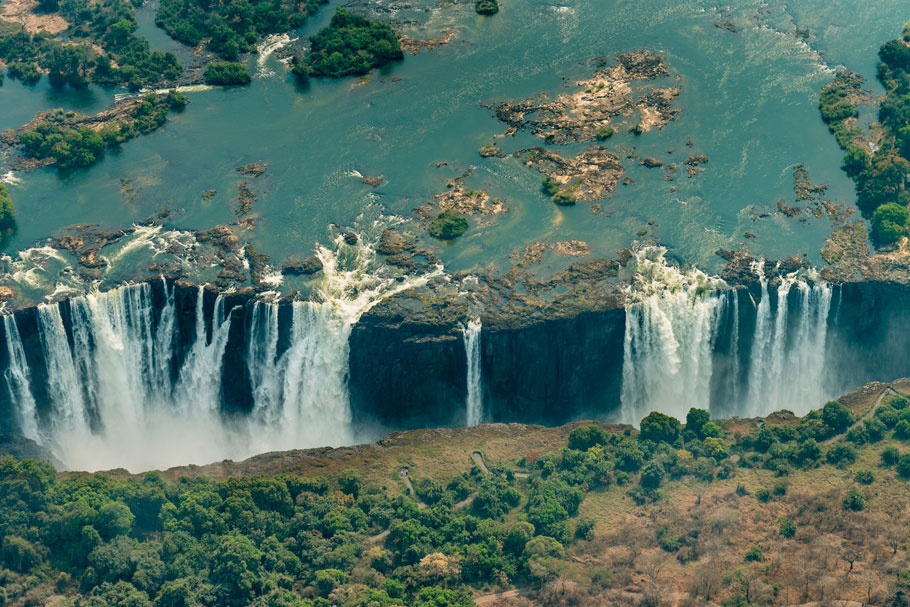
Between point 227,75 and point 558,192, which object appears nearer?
point 558,192

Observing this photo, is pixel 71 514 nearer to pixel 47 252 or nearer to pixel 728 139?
pixel 47 252

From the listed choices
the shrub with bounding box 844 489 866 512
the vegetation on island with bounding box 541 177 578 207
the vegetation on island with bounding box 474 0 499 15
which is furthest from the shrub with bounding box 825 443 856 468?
the vegetation on island with bounding box 474 0 499 15

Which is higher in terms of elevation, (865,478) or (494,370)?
(494,370)

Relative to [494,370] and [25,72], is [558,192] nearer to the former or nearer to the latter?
[494,370]

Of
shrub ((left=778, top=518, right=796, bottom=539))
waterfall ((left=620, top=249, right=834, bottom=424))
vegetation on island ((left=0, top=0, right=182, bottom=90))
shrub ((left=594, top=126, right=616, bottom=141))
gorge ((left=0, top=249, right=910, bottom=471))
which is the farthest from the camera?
vegetation on island ((left=0, top=0, right=182, bottom=90))

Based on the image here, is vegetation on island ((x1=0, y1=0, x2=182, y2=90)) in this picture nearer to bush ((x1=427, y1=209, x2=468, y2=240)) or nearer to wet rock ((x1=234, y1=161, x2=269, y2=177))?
wet rock ((x1=234, y1=161, x2=269, y2=177))

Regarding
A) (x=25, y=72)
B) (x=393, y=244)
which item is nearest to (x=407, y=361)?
(x=393, y=244)

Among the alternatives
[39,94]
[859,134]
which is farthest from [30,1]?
A: [859,134]
